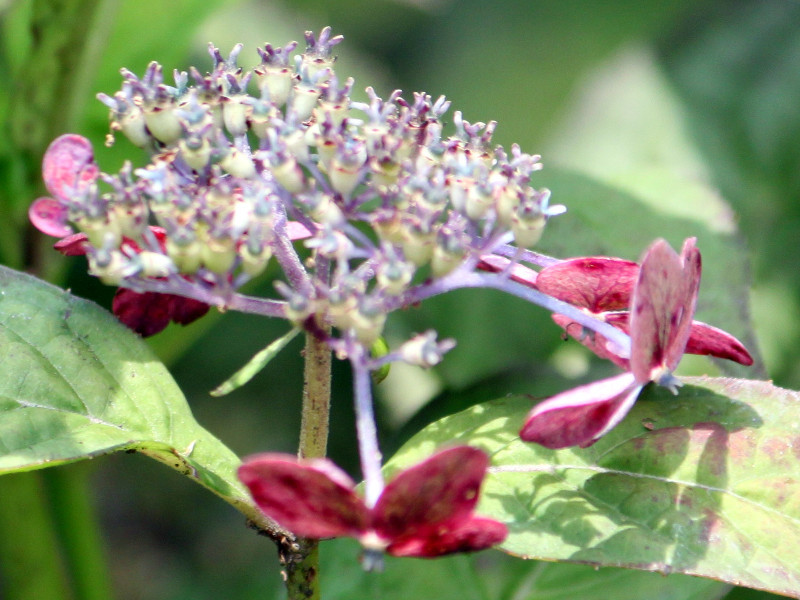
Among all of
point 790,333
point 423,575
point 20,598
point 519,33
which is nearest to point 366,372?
point 423,575

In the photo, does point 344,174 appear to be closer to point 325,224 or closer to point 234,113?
point 325,224

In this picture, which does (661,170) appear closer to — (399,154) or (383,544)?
(399,154)

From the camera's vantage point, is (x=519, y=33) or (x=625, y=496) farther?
(x=519, y=33)

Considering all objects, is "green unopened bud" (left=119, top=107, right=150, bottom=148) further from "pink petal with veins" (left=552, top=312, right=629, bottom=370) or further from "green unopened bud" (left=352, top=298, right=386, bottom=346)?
"pink petal with veins" (left=552, top=312, right=629, bottom=370)

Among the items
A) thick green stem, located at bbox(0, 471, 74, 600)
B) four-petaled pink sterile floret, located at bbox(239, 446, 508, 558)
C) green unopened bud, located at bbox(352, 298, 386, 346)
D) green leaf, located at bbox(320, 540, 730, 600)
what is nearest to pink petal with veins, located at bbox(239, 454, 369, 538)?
four-petaled pink sterile floret, located at bbox(239, 446, 508, 558)

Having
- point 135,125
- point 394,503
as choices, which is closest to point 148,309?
point 135,125
